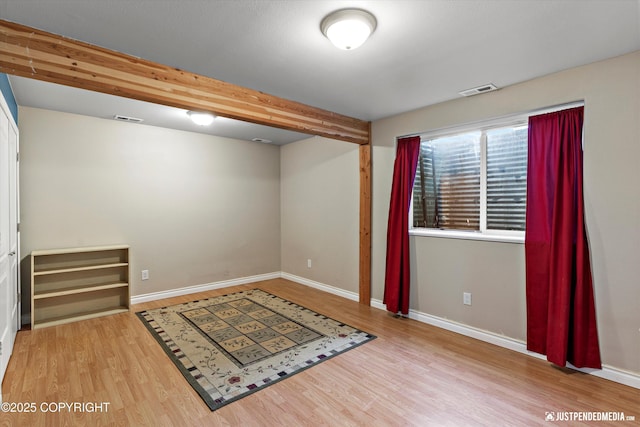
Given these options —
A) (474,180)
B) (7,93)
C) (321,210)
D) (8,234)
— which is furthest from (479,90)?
(8,234)

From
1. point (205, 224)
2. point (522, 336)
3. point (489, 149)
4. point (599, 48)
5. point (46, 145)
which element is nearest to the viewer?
point (599, 48)

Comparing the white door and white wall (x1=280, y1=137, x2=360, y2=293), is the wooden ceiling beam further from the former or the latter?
white wall (x1=280, y1=137, x2=360, y2=293)

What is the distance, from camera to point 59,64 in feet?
6.59

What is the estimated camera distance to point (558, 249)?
2.55m

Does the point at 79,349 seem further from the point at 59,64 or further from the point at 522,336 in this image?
the point at 522,336

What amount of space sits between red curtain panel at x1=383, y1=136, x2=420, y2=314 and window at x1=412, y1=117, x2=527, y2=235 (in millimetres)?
168

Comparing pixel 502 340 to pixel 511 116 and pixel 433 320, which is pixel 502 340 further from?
pixel 511 116

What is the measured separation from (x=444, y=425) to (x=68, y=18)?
334cm

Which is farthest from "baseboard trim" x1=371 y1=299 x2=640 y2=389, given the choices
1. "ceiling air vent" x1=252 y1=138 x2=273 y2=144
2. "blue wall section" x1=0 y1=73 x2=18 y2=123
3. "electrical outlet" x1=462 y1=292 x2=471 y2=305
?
"blue wall section" x1=0 y1=73 x2=18 y2=123

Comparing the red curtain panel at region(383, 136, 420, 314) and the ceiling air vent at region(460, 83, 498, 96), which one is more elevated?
the ceiling air vent at region(460, 83, 498, 96)

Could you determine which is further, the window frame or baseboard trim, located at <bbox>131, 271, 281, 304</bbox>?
baseboard trim, located at <bbox>131, 271, 281, 304</bbox>

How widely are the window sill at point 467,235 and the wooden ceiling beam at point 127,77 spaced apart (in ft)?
6.10

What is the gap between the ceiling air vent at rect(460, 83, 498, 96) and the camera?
283 centimetres

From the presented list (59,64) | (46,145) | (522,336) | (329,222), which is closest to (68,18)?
(59,64)
